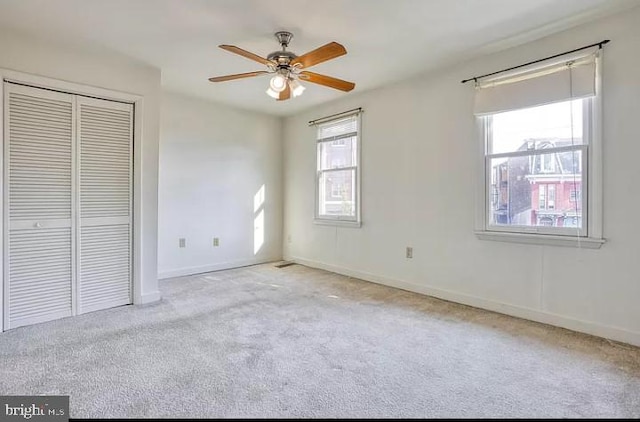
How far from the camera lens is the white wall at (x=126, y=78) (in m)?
2.83

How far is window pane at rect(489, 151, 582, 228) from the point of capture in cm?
280

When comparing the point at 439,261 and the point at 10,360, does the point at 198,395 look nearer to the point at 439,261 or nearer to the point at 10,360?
the point at 10,360

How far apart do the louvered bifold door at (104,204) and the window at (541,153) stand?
135 inches

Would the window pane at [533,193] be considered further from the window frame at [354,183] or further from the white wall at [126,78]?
the white wall at [126,78]

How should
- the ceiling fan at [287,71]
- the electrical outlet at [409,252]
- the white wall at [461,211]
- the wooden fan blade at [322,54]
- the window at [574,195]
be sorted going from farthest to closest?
the electrical outlet at [409,252] < the window at [574,195] < the ceiling fan at [287,71] < the white wall at [461,211] < the wooden fan blade at [322,54]

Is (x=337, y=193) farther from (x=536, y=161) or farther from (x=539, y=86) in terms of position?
(x=539, y=86)

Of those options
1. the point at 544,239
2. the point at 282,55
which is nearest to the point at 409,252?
the point at 544,239

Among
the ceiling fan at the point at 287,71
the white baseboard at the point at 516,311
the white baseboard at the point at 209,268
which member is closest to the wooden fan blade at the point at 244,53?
the ceiling fan at the point at 287,71

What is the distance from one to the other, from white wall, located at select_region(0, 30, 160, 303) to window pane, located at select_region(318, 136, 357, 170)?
232cm

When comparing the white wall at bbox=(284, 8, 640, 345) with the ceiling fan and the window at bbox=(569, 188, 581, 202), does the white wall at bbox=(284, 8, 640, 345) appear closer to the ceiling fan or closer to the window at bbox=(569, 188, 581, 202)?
the window at bbox=(569, 188, 581, 202)

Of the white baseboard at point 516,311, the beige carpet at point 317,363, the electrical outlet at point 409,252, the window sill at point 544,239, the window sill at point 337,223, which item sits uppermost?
the window sill at point 337,223

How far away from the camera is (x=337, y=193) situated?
4.91 meters

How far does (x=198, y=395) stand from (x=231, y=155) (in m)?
3.77

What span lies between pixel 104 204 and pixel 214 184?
1784 mm
